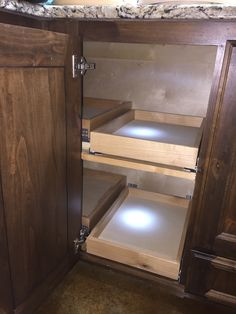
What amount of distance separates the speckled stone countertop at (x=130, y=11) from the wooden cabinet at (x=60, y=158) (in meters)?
0.04

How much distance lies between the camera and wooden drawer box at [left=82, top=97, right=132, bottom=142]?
100cm

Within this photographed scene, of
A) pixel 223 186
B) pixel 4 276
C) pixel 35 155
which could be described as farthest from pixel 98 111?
pixel 4 276

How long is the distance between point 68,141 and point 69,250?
1.53 feet

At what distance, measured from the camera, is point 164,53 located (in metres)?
1.28

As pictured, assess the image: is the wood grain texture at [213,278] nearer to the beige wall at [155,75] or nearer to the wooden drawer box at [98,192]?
the wooden drawer box at [98,192]

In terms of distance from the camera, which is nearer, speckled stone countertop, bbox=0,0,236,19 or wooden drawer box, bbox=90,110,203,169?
speckled stone countertop, bbox=0,0,236,19

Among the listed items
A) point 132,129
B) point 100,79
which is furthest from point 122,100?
point 132,129

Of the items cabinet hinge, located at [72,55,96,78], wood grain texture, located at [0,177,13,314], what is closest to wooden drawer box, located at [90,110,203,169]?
cabinet hinge, located at [72,55,96,78]

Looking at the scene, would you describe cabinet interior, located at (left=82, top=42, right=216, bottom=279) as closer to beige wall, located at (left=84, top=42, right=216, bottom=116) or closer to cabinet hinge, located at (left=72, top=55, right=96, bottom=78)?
beige wall, located at (left=84, top=42, right=216, bottom=116)

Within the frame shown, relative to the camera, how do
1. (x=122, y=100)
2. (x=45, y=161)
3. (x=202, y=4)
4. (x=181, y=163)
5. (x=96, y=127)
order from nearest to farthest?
(x=202, y=4) → (x=45, y=161) → (x=181, y=163) → (x=96, y=127) → (x=122, y=100)

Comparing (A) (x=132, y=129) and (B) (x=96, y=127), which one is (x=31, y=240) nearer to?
(B) (x=96, y=127)

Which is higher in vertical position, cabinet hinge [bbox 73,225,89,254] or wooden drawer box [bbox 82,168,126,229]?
wooden drawer box [bbox 82,168,126,229]

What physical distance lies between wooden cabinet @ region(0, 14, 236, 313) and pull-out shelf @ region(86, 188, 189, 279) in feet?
0.19

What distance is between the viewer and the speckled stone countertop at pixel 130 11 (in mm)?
666
